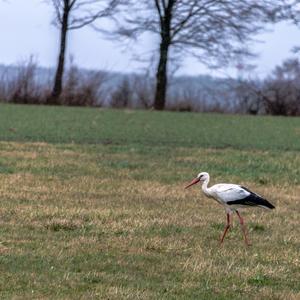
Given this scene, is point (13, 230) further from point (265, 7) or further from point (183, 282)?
point (265, 7)

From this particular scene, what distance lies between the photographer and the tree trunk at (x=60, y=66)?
38656 mm

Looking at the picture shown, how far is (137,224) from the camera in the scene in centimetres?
859

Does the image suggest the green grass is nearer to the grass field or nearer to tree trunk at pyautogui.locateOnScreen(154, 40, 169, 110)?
the grass field

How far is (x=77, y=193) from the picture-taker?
10789mm

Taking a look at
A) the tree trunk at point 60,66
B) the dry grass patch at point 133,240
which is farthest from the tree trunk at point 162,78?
the dry grass patch at point 133,240

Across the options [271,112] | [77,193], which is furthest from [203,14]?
[77,193]

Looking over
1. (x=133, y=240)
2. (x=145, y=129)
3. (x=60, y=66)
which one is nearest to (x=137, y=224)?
(x=133, y=240)

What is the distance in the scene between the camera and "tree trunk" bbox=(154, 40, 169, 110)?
130ft

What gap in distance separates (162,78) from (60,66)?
5.11 meters

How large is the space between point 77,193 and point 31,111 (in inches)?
772

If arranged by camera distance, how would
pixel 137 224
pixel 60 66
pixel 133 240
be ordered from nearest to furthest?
1. pixel 133 240
2. pixel 137 224
3. pixel 60 66

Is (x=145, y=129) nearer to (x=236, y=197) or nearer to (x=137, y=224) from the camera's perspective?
(x=137, y=224)

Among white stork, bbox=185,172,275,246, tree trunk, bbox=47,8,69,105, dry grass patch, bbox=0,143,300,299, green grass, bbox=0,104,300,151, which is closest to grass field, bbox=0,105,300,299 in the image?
dry grass patch, bbox=0,143,300,299

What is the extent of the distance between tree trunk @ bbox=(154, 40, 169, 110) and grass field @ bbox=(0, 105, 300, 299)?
806 inches
